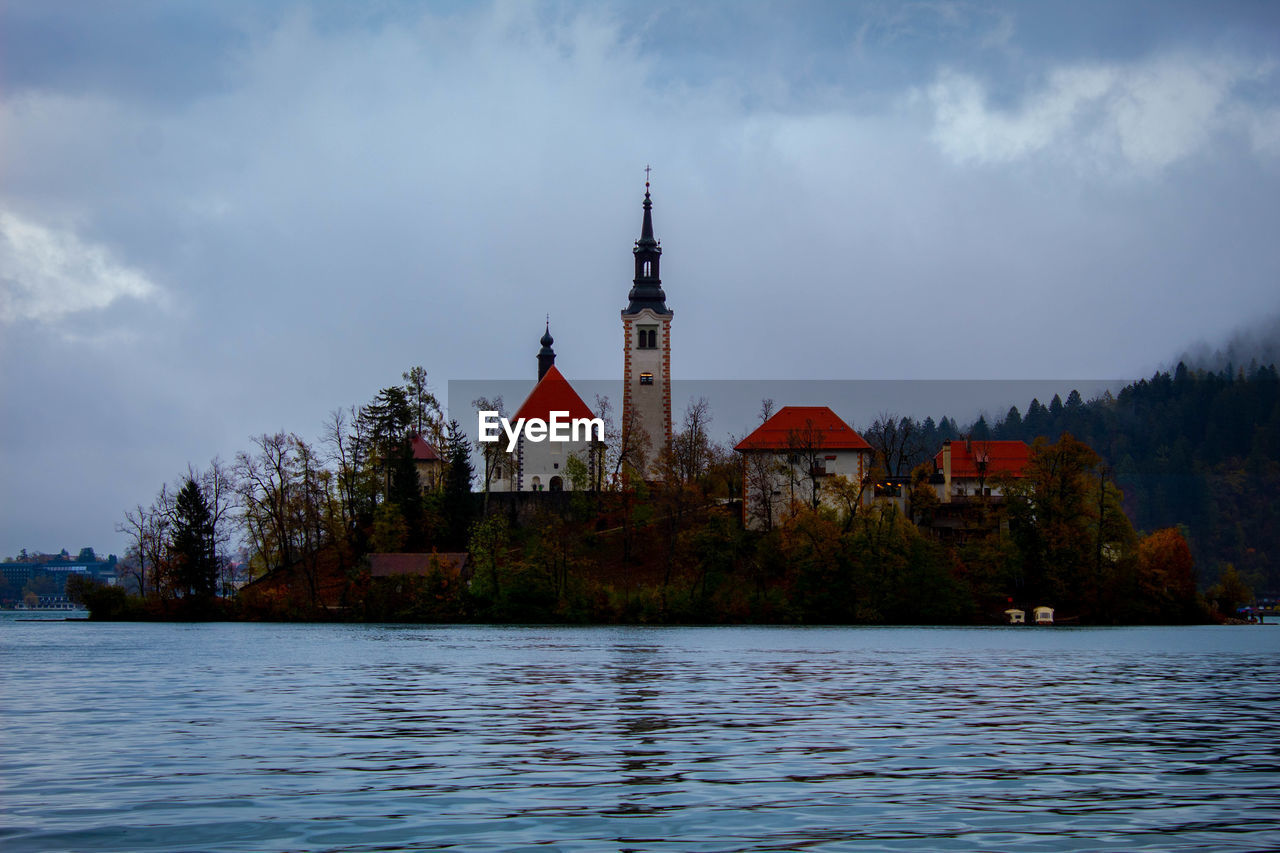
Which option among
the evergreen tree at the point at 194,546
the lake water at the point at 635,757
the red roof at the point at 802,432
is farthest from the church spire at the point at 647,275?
the lake water at the point at 635,757

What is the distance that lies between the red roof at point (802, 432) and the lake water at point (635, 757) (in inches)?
2700

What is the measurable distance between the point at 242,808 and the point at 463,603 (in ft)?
257

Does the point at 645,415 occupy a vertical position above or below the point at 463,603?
above

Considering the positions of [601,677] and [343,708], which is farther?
[601,677]

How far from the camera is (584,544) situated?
347 feet

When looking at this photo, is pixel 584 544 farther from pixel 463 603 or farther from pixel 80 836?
pixel 80 836

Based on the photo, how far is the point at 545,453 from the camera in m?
128

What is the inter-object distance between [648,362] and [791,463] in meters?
27.8

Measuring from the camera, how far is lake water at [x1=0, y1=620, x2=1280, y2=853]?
499 inches

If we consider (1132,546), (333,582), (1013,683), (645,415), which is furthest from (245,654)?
(645,415)

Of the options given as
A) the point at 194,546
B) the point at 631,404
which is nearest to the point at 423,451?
the point at 631,404

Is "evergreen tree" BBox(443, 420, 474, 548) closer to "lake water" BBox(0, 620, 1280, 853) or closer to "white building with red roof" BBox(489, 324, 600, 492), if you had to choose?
"white building with red roof" BBox(489, 324, 600, 492)

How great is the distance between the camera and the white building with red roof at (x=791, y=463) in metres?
109

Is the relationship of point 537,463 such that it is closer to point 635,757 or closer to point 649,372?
point 649,372
